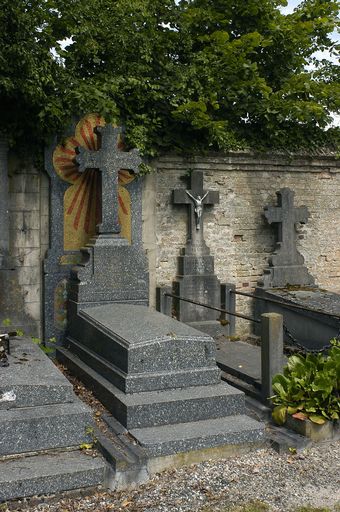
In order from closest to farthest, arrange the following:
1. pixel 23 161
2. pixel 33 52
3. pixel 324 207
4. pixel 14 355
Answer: pixel 14 355, pixel 33 52, pixel 23 161, pixel 324 207

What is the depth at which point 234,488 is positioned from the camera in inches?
168

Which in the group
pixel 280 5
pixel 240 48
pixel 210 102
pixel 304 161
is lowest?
pixel 304 161

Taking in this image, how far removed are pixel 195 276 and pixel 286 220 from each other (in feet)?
6.43

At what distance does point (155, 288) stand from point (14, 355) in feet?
10.7

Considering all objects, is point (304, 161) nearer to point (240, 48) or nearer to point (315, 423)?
point (240, 48)

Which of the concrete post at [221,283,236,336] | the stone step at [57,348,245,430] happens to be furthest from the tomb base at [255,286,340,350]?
the stone step at [57,348,245,430]

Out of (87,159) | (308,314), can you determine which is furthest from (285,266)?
(87,159)

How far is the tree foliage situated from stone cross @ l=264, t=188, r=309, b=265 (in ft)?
3.32

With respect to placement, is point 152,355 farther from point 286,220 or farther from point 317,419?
point 286,220

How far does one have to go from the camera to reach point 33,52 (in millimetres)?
6773

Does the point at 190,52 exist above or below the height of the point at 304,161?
above

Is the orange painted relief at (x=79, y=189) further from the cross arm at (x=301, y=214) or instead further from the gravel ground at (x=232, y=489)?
the gravel ground at (x=232, y=489)

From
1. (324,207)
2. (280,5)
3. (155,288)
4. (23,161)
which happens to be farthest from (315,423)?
(280,5)

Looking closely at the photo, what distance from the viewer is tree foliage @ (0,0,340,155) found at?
23.1 feet
